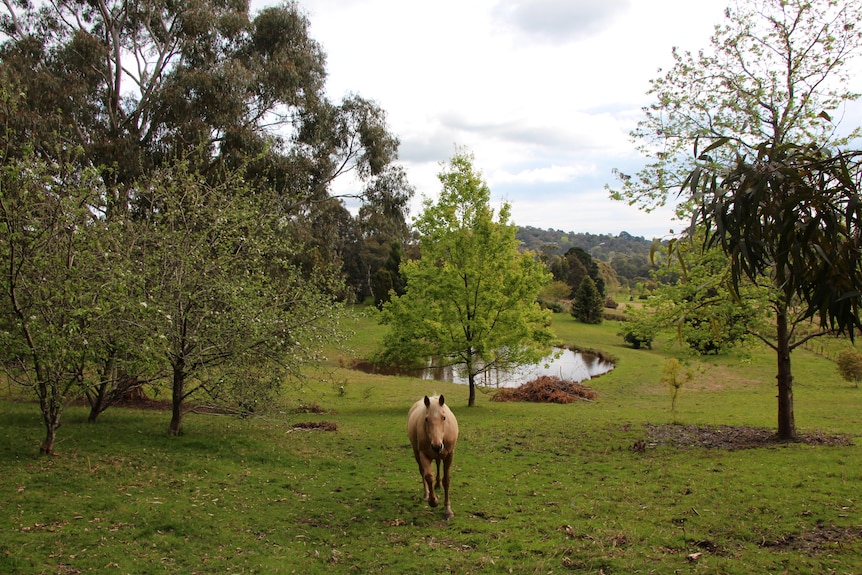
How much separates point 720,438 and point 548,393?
1039cm

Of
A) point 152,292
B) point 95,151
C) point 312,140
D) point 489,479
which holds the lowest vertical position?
point 489,479

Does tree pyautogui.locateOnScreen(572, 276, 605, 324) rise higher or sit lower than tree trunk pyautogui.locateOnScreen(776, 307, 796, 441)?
higher

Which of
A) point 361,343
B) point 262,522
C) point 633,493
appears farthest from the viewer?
point 361,343

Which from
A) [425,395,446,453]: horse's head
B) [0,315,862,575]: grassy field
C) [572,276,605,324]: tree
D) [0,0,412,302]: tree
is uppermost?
[0,0,412,302]: tree

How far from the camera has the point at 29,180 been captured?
8539 mm

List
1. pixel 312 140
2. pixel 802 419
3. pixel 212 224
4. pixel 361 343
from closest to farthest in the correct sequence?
pixel 212 224 → pixel 802 419 → pixel 312 140 → pixel 361 343

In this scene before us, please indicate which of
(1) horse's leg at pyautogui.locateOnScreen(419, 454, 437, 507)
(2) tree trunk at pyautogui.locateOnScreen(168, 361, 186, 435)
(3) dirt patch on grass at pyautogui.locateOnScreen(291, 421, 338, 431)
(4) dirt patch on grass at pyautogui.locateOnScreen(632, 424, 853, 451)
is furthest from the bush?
(2) tree trunk at pyautogui.locateOnScreen(168, 361, 186, 435)

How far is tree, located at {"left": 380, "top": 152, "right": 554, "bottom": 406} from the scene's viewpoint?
19391 millimetres

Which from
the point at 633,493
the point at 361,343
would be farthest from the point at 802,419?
the point at 361,343

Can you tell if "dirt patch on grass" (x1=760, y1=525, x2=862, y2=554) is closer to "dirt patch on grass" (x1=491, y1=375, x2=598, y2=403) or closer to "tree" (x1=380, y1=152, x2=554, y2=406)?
"tree" (x1=380, y1=152, x2=554, y2=406)

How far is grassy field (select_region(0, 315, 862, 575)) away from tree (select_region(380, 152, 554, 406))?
13.6 feet

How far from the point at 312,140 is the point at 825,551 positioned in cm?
2016

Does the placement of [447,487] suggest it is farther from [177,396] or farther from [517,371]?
[517,371]

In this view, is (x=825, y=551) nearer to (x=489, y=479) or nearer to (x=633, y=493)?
(x=633, y=493)
